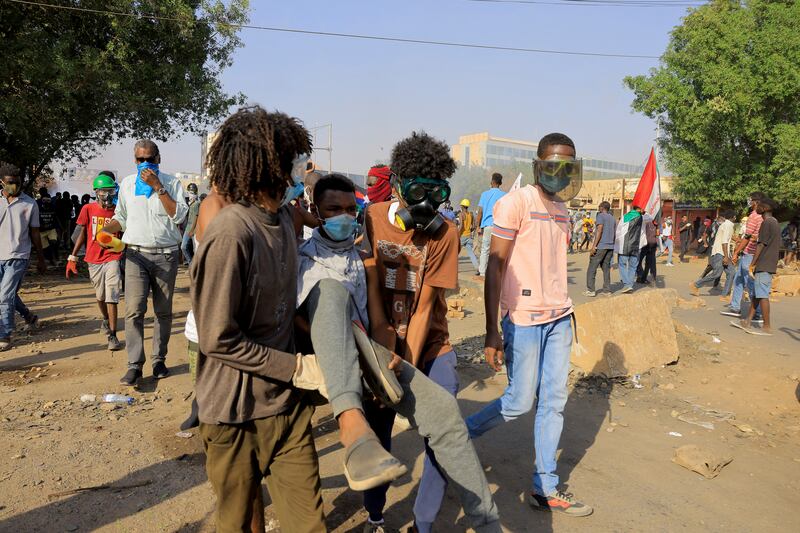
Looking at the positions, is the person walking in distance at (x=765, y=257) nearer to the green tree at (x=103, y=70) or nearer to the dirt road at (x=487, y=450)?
the dirt road at (x=487, y=450)

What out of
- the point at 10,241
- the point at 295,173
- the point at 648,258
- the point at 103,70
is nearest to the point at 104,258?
the point at 10,241

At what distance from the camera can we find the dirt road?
319cm

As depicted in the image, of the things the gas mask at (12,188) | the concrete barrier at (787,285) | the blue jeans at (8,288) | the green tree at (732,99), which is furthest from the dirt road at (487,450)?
the green tree at (732,99)

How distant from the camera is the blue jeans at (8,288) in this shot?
6.28 metres

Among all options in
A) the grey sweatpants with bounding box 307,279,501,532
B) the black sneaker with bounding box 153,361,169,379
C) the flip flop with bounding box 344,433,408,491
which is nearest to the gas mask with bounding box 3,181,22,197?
the black sneaker with bounding box 153,361,169,379

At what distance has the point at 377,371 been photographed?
2053mm

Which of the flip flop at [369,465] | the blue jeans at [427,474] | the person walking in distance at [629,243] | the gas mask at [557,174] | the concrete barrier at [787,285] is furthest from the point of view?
the concrete barrier at [787,285]

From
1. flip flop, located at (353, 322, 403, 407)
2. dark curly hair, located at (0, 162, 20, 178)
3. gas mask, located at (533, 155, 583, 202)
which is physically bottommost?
flip flop, located at (353, 322, 403, 407)

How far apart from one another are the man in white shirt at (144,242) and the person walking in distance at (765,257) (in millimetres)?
7712

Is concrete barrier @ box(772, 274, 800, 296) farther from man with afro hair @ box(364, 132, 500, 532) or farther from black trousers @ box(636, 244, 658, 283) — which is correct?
man with afro hair @ box(364, 132, 500, 532)

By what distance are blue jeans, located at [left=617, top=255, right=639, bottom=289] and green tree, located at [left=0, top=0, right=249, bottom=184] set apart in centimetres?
1016

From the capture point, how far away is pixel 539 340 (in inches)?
127

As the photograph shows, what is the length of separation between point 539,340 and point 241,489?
184cm

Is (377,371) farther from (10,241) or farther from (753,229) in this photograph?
(753,229)
